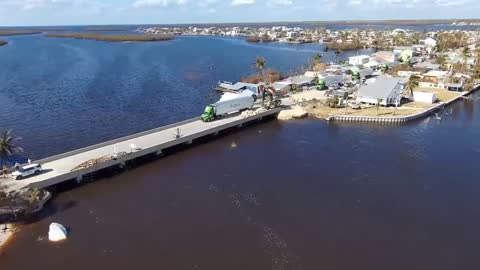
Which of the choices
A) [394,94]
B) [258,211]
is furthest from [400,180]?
[394,94]

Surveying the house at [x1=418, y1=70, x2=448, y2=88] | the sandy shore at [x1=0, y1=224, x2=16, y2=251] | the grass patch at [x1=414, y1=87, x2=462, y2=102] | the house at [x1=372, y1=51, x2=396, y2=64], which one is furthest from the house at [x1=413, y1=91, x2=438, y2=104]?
the sandy shore at [x1=0, y1=224, x2=16, y2=251]

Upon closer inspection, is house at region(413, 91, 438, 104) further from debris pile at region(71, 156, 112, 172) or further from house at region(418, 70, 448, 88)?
debris pile at region(71, 156, 112, 172)

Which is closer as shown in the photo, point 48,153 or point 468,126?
point 48,153

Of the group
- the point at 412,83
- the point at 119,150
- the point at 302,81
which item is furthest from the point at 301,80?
the point at 119,150

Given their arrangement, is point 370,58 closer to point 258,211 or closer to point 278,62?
point 278,62

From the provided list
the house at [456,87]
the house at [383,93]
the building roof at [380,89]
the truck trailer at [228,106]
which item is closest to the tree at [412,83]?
the house at [383,93]

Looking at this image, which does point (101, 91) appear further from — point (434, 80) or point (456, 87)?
point (456, 87)
